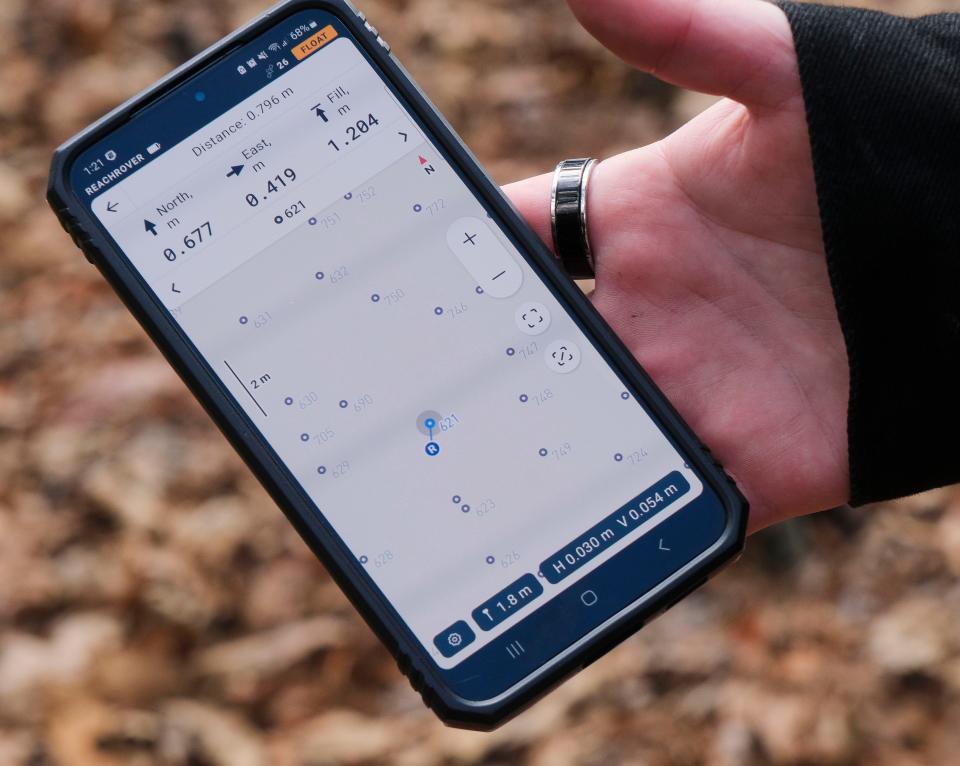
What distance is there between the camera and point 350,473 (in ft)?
3.68

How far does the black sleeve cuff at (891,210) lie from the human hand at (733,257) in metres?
0.04

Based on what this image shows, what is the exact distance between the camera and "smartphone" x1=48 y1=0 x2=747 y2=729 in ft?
3.60

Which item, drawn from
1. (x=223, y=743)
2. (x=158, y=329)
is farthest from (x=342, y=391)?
(x=223, y=743)

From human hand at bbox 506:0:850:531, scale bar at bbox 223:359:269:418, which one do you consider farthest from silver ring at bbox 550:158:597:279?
scale bar at bbox 223:359:269:418

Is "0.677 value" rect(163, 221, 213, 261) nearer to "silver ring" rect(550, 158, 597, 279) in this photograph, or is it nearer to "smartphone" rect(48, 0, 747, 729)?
"smartphone" rect(48, 0, 747, 729)

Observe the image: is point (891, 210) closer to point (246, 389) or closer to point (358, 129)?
point (358, 129)

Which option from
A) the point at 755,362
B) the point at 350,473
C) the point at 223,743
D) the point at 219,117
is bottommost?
the point at 223,743

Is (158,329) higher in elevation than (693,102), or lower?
higher

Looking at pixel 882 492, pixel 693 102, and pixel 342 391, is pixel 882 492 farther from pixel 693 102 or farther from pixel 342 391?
pixel 693 102

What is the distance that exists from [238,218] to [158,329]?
0.48 feet

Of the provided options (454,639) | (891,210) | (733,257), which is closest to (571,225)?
(733,257)

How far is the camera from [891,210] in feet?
3.64

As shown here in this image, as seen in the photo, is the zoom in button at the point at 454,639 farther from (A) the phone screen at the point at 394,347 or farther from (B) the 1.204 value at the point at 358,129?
(B) the 1.204 value at the point at 358,129

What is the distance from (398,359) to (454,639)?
298 millimetres
